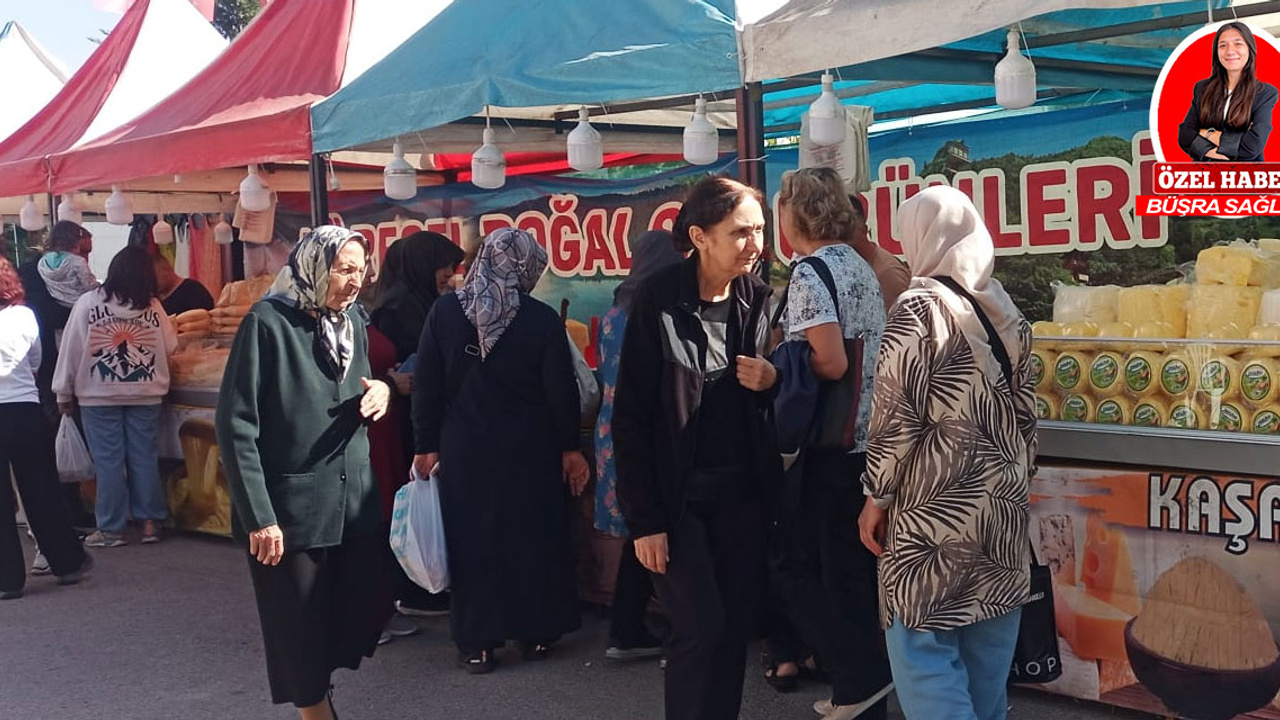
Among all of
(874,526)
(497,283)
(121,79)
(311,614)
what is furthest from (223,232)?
(874,526)

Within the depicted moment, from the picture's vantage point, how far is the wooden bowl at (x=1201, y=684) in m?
3.72

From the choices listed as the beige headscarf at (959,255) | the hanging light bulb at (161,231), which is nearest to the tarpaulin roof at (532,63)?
the beige headscarf at (959,255)

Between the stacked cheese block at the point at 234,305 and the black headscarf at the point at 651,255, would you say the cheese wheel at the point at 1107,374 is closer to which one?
the black headscarf at the point at 651,255

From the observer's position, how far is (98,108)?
9.41 metres

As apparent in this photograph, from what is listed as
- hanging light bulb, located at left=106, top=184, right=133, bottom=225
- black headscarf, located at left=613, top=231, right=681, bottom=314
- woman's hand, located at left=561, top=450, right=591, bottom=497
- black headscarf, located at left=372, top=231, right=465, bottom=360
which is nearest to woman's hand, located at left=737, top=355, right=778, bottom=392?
black headscarf, located at left=613, top=231, right=681, bottom=314

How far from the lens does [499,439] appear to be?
4.73 meters

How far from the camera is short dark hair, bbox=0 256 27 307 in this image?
20.3 feet

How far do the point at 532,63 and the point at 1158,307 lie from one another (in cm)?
245

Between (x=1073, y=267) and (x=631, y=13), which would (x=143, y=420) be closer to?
(x=631, y=13)

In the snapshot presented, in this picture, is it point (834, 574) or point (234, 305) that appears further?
point (234, 305)

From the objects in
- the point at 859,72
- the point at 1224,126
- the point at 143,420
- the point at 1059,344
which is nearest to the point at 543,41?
the point at 859,72

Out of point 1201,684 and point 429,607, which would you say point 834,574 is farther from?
point 429,607

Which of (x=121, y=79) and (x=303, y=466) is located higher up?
(x=121, y=79)

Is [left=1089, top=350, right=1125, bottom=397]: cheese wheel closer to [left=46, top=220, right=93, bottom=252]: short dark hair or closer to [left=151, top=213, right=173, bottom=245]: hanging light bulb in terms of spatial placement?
[left=46, top=220, right=93, bottom=252]: short dark hair
